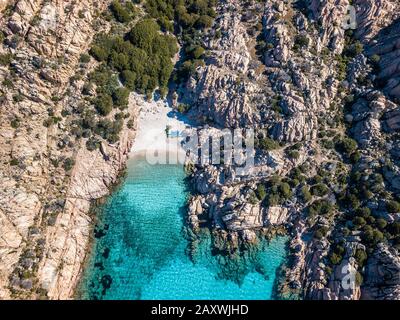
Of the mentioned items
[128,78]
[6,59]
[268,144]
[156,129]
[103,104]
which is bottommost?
[268,144]

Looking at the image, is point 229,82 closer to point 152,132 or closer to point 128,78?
point 152,132

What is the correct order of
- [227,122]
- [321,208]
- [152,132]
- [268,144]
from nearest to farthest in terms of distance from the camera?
[321,208]
[268,144]
[227,122]
[152,132]

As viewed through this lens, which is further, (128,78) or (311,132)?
(128,78)

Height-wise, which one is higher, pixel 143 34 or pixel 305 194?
pixel 143 34

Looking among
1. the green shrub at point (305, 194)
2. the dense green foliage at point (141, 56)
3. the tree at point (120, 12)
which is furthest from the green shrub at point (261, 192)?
the tree at point (120, 12)

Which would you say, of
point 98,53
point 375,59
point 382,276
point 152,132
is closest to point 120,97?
point 152,132

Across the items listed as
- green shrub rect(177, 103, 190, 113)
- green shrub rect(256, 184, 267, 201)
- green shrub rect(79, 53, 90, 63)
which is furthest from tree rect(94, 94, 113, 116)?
green shrub rect(256, 184, 267, 201)

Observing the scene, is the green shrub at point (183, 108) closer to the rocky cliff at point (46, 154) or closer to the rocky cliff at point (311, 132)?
the rocky cliff at point (311, 132)
